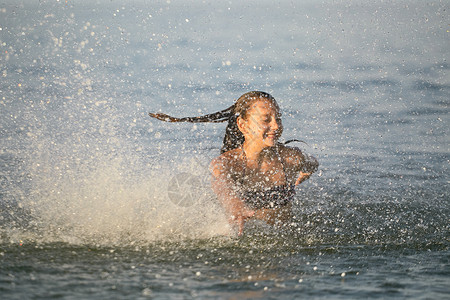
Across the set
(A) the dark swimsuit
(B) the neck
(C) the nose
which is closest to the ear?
(B) the neck

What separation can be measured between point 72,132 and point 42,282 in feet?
24.3

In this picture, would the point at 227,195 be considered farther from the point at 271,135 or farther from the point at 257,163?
the point at 271,135

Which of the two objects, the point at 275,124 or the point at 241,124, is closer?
the point at 275,124

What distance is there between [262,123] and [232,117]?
14.7 inches

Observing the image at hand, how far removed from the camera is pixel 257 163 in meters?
5.19

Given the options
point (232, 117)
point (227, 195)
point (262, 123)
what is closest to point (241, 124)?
point (232, 117)

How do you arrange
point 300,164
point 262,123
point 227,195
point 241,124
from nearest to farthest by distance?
point 227,195
point 262,123
point 241,124
point 300,164

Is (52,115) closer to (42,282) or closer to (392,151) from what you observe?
(392,151)

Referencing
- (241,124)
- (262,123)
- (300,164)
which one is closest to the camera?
(262,123)

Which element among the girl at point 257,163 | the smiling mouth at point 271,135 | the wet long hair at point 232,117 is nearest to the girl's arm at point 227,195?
the girl at point 257,163

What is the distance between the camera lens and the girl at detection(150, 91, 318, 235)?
501cm

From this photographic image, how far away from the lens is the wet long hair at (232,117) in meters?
5.09

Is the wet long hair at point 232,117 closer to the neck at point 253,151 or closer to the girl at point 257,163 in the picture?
the girl at point 257,163

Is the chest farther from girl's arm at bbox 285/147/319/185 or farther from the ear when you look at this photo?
the ear
